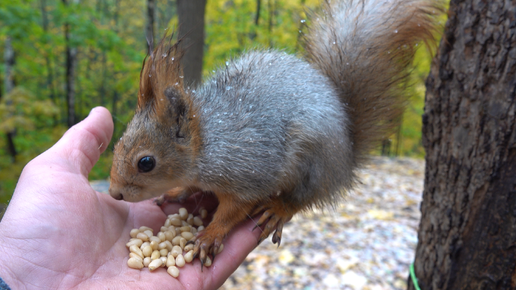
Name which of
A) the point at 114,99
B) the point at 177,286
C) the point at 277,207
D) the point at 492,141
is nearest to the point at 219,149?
the point at 277,207

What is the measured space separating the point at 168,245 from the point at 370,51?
→ 1.25 m

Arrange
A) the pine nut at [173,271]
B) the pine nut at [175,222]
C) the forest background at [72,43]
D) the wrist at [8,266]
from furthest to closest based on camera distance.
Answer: the forest background at [72,43] → the pine nut at [175,222] → the pine nut at [173,271] → the wrist at [8,266]

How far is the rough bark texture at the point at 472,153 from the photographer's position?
1.21m

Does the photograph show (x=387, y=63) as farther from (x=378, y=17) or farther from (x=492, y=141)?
(x=492, y=141)

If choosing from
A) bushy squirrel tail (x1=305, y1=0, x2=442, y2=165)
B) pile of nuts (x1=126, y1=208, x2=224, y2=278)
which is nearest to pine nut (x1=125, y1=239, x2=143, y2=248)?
pile of nuts (x1=126, y1=208, x2=224, y2=278)

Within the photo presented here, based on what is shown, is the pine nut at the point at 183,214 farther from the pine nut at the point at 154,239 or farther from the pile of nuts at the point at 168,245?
the pine nut at the point at 154,239

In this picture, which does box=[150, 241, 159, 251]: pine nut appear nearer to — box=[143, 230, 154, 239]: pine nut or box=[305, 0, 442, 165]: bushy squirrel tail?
box=[143, 230, 154, 239]: pine nut

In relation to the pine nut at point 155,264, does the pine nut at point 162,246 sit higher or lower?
higher

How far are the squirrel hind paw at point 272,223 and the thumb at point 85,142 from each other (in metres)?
0.84

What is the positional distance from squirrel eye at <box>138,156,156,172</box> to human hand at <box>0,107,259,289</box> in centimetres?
27

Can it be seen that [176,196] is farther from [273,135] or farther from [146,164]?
[273,135]

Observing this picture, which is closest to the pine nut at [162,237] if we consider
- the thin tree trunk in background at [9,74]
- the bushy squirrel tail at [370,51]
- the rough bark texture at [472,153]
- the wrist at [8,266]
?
the wrist at [8,266]

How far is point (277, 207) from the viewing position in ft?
5.15

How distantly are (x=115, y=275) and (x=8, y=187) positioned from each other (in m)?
4.44
